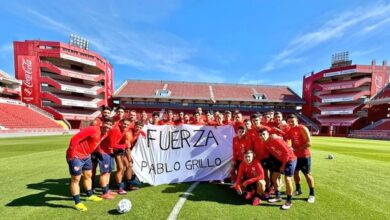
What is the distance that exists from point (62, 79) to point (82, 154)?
47.5 m

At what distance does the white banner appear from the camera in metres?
6.04

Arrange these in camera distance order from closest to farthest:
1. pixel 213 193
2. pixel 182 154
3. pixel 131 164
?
pixel 213 193 < pixel 131 164 < pixel 182 154

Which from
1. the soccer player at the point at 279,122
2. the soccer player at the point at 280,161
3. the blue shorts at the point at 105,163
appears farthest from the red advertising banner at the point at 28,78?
the soccer player at the point at 280,161

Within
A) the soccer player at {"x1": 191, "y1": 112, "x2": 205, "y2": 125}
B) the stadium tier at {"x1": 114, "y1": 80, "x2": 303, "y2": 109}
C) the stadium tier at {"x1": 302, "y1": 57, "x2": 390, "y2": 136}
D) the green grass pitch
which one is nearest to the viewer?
the green grass pitch

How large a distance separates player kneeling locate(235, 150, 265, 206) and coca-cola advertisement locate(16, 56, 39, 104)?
46.3 meters

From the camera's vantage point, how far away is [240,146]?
18.3ft

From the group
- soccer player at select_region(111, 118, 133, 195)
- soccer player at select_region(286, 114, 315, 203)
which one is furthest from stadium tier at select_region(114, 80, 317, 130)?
soccer player at select_region(286, 114, 315, 203)

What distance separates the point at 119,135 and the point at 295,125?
4.56 m

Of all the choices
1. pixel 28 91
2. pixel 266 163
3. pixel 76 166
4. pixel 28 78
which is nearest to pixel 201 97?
pixel 28 91

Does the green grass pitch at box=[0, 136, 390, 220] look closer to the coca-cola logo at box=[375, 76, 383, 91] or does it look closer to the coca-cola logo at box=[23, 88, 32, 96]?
the coca-cola logo at box=[23, 88, 32, 96]

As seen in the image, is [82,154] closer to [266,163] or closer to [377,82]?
[266,163]

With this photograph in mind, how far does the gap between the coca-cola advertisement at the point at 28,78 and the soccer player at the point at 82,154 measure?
145ft

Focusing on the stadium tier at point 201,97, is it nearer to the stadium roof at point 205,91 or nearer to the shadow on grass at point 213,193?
the stadium roof at point 205,91

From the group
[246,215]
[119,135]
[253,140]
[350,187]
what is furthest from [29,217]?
[350,187]
